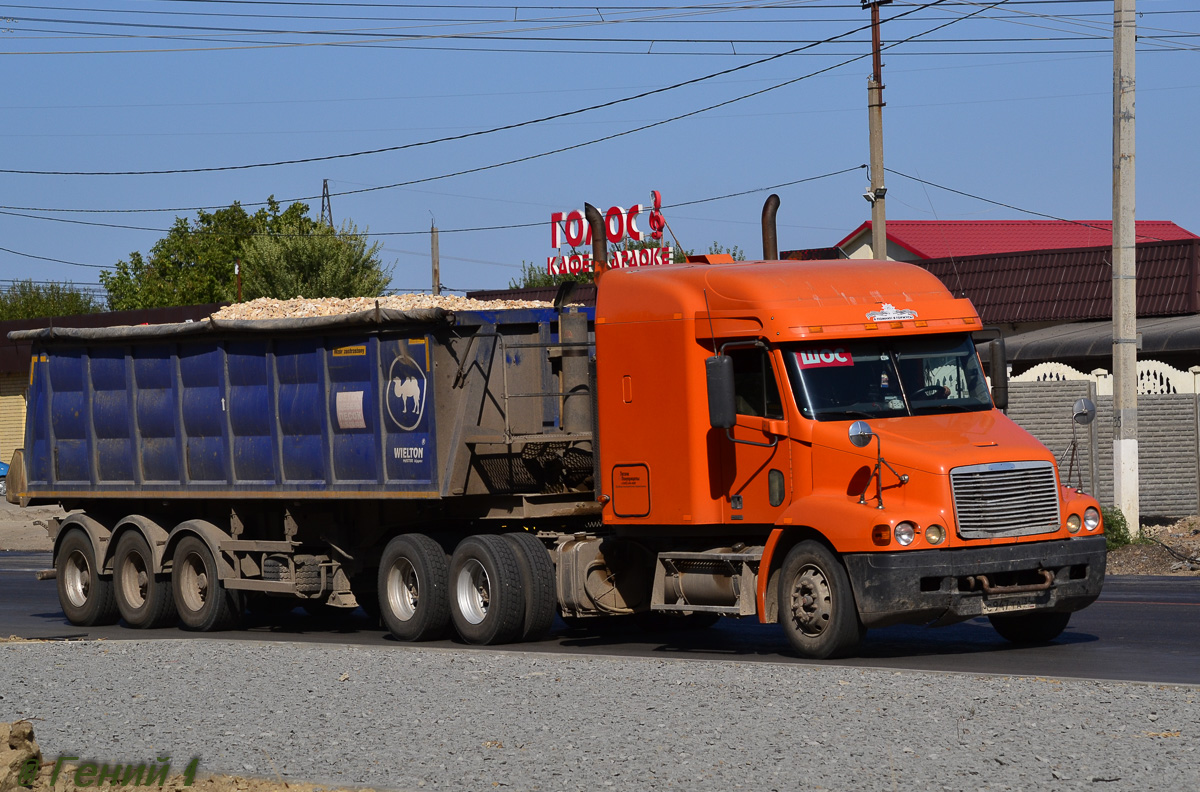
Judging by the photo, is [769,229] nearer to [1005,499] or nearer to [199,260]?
[1005,499]

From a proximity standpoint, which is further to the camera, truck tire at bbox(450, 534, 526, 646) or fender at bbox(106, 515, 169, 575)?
fender at bbox(106, 515, 169, 575)

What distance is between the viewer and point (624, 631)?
16047mm

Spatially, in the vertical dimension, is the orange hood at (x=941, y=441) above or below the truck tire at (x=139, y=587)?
above

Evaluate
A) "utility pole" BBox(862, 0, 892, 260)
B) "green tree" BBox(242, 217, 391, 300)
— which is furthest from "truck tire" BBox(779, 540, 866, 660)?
"green tree" BBox(242, 217, 391, 300)

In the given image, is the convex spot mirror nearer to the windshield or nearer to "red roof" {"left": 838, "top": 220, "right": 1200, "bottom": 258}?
the windshield

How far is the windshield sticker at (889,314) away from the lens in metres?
12.7

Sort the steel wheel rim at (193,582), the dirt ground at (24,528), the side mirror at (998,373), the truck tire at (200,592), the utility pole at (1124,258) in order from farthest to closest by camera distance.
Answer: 1. the dirt ground at (24,528)
2. the utility pole at (1124,258)
3. the steel wheel rim at (193,582)
4. the truck tire at (200,592)
5. the side mirror at (998,373)

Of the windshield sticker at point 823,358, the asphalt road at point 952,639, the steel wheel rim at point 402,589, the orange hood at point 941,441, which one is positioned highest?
the windshield sticker at point 823,358

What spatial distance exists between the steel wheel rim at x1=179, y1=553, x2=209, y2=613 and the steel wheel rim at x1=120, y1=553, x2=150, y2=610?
75 centimetres

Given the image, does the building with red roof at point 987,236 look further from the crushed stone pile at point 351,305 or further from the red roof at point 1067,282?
the crushed stone pile at point 351,305

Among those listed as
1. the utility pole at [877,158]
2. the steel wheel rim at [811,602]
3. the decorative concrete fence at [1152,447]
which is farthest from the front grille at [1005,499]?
the utility pole at [877,158]

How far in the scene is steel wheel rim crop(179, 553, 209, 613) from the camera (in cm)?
1758

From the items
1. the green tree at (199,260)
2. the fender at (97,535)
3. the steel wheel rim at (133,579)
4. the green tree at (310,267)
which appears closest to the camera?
the steel wheel rim at (133,579)

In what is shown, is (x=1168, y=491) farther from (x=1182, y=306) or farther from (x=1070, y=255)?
(x=1070, y=255)
